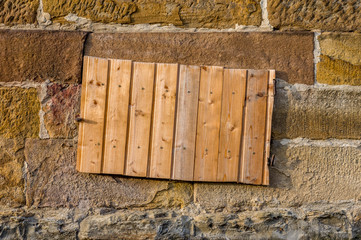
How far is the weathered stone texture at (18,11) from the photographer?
8.54 feet

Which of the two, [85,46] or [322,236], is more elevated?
[85,46]

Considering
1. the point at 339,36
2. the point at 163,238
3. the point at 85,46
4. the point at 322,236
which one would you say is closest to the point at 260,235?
the point at 322,236

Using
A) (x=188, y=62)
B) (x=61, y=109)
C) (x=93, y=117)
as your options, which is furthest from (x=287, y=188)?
(x=61, y=109)

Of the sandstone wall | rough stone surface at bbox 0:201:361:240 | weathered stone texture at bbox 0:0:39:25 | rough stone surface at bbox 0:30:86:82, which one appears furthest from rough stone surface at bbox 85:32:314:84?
rough stone surface at bbox 0:201:361:240

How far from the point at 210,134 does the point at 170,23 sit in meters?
0.83

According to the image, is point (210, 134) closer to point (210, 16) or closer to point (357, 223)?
point (210, 16)

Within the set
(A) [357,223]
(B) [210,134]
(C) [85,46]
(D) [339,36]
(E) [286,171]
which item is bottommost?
(A) [357,223]

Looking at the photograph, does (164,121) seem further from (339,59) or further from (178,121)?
(339,59)

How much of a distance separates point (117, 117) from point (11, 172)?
855 mm

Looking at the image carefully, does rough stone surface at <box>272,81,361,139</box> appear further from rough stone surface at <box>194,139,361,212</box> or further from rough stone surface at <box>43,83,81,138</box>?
rough stone surface at <box>43,83,81,138</box>

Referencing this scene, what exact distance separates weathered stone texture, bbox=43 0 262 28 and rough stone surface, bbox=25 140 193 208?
0.93m

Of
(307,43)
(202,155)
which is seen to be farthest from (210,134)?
(307,43)

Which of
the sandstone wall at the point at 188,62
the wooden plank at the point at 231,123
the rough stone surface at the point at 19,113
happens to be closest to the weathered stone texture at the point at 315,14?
the sandstone wall at the point at 188,62

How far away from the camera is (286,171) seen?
2559mm
